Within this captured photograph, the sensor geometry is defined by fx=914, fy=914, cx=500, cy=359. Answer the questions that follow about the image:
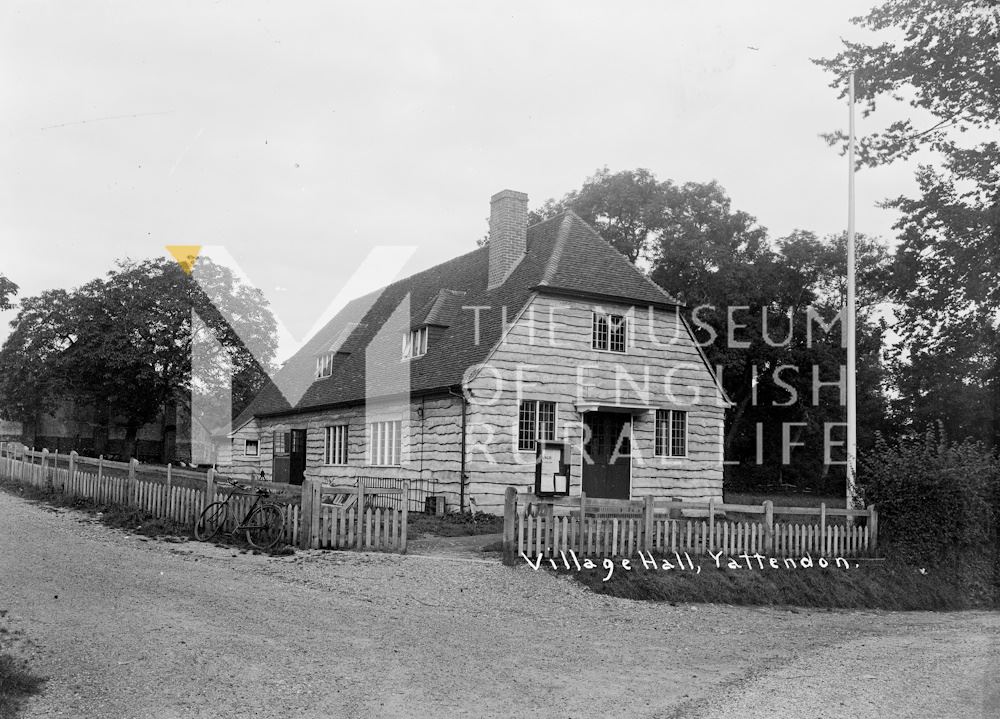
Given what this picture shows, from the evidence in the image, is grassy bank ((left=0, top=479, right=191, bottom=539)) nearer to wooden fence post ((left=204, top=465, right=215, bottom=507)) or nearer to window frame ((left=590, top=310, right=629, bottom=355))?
wooden fence post ((left=204, top=465, right=215, bottom=507))

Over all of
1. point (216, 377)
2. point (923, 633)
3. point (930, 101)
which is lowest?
point (923, 633)

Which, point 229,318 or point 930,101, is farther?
point 229,318

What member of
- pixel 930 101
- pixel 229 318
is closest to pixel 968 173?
pixel 930 101

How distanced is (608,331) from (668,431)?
334cm

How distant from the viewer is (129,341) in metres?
50.0

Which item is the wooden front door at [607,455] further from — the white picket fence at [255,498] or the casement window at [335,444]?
the casement window at [335,444]

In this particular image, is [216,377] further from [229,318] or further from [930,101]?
[930,101]

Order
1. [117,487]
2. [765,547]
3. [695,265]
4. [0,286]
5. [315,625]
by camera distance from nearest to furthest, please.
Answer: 1. [315,625]
2. [0,286]
3. [765,547]
4. [117,487]
5. [695,265]

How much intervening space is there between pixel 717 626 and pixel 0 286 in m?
10.8

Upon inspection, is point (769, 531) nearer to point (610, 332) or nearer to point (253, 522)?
point (253, 522)

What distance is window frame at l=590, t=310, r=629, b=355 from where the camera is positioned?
2453cm

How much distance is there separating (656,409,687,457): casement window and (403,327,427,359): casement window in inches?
278

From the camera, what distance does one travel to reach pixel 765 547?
52.4 ft

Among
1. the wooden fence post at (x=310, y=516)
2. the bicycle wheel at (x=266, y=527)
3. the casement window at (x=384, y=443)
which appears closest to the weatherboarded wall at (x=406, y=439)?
the casement window at (x=384, y=443)
